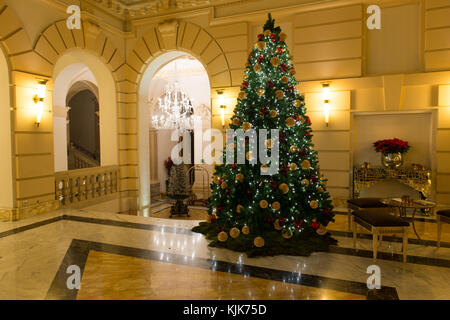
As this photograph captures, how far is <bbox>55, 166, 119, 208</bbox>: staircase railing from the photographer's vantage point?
6.55 m

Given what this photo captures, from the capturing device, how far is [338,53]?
6.39 metres

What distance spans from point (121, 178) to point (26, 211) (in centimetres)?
271

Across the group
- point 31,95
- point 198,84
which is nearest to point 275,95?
point 31,95

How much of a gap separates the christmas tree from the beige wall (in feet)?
8.00

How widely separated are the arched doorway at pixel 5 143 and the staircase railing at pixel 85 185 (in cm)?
95

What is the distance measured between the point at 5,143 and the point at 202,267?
4406 millimetres

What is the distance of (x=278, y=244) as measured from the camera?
155 inches

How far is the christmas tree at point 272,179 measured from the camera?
13.2ft

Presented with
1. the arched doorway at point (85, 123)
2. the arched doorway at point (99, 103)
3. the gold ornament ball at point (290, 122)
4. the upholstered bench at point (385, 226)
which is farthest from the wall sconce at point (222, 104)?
the arched doorway at point (85, 123)

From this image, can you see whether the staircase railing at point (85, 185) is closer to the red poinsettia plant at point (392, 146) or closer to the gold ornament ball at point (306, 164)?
the gold ornament ball at point (306, 164)

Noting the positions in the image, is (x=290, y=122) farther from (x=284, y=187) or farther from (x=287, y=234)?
(x=287, y=234)

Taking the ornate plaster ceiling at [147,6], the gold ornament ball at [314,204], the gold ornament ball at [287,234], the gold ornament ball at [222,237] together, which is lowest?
the gold ornament ball at [222,237]

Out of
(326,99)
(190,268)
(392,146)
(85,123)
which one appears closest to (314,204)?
(190,268)

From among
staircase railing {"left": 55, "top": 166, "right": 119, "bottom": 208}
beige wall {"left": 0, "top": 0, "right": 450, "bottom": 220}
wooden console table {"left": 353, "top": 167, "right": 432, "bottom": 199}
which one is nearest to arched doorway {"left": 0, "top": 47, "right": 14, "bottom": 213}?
beige wall {"left": 0, "top": 0, "right": 450, "bottom": 220}
